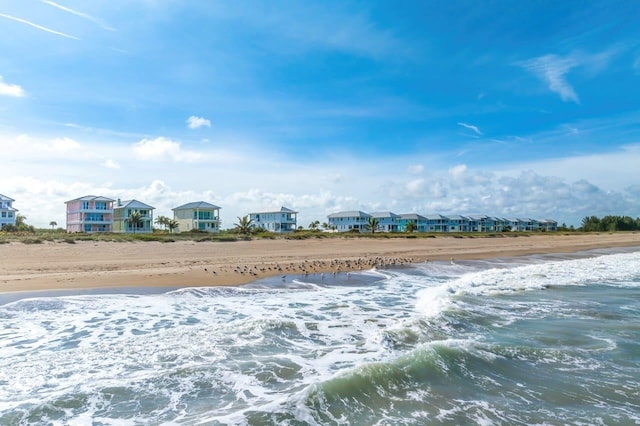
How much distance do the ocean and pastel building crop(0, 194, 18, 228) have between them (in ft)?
229

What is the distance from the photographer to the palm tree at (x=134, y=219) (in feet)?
202

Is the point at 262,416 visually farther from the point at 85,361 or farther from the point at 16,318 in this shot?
the point at 16,318

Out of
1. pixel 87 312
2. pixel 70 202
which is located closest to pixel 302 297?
pixel 87 312

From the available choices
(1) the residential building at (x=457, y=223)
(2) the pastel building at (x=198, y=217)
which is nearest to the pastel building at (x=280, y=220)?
(2) the pastel building at (x=198, y=217)

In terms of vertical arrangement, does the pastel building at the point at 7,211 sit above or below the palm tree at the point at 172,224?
above

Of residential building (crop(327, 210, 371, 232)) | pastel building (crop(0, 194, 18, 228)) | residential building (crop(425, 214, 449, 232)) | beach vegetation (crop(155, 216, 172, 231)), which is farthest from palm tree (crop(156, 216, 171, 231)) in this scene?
residential building (crop(425, 214, 449, 232))

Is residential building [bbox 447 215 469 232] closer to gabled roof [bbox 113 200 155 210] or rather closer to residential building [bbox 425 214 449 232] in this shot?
residential building [bbox 425 214 449 232]

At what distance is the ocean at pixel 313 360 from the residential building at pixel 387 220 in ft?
294

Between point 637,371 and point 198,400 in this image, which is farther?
point 637,371

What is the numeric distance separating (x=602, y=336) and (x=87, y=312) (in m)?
12.0

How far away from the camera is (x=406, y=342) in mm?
8070

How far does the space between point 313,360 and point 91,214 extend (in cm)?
6986

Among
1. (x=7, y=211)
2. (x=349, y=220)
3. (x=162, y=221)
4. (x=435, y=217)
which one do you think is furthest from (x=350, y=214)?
(x=7, y=211)

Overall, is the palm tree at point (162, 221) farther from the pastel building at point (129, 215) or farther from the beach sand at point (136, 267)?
the beach sand at point (136, 267)
